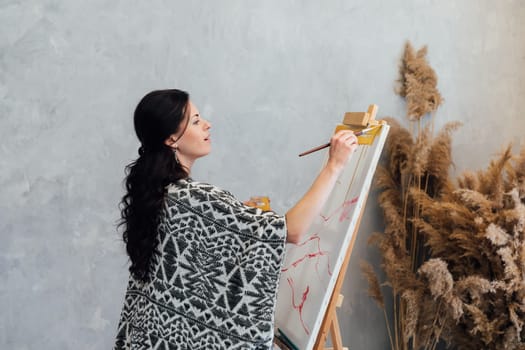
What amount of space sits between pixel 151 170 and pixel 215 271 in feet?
1.19

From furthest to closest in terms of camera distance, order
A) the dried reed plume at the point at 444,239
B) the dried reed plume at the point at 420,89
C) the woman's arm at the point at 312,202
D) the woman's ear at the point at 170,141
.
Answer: the dried reed plume at the point at 420,89 < the dried reed plume at the point at 444,239 < the woman's ear at the point at 170,141 < the woman's arm at the point at 312,202

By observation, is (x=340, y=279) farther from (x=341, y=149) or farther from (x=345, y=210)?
(x=341, y=149)

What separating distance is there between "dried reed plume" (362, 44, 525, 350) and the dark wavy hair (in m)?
1.29

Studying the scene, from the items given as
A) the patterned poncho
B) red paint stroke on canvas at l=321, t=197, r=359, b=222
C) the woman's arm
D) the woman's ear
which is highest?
the woman's ear

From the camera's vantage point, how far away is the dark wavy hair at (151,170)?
1.64m

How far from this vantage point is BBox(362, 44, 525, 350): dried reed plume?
237 centimetres

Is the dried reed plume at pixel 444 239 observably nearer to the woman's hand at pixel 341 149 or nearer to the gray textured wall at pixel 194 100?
the gray textured wall at pixel 194 100

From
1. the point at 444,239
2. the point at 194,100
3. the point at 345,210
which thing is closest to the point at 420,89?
the point at 444,239

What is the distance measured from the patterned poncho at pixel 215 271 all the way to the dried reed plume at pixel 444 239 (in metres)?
1.08

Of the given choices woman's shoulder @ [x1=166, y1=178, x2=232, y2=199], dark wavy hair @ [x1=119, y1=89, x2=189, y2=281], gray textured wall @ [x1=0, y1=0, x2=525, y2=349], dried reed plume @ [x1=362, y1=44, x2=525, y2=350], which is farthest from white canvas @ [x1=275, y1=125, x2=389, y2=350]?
gray textured wall @ [x1=0, y1=0, x2=525, y2=349]

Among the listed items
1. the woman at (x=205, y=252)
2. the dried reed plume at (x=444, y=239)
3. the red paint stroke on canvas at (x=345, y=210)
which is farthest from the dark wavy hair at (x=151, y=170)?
the dried reed plume at (x=444, y=239)

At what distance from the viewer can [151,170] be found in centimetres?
167

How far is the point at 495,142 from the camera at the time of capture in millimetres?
3197

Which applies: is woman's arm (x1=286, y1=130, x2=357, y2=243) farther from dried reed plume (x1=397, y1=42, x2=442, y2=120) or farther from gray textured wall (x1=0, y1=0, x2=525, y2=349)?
dried reed plume (x1=397, y1=42, x2=442, y2=120)
